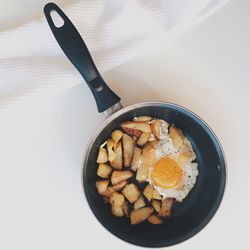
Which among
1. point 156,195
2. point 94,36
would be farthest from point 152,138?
point 94,36

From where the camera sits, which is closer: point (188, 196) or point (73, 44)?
point (73, 44)

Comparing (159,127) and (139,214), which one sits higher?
(159,127)

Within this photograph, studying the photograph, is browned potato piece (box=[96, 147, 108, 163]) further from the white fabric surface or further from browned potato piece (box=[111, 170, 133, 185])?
the white fabric surface

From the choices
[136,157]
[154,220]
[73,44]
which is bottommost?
[154,220]

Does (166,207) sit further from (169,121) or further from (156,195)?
(169,121)

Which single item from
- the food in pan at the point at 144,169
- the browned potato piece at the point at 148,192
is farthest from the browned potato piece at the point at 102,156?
the browned potato piece at the point at 148,192

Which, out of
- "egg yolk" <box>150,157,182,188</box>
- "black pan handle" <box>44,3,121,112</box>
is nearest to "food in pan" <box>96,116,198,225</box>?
"egg yolk" <box>150,157,182,188</box>
